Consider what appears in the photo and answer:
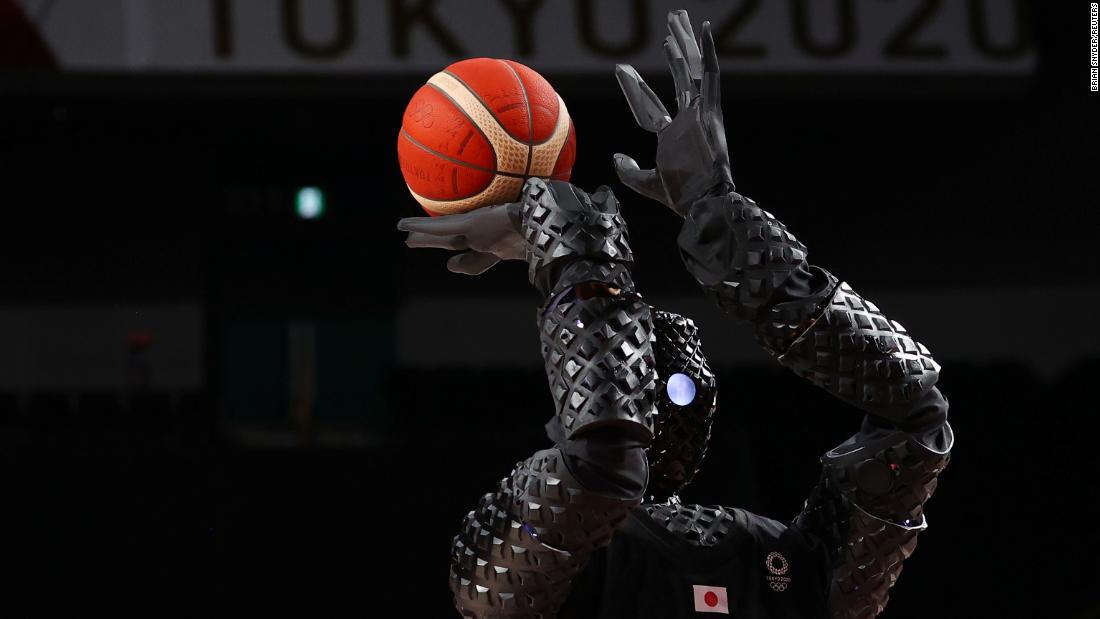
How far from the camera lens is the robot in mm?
1376

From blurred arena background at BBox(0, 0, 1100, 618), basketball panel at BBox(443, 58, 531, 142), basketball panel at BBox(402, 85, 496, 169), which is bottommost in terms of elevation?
blurred arena background at BBox(0, 0, 1100, 618)

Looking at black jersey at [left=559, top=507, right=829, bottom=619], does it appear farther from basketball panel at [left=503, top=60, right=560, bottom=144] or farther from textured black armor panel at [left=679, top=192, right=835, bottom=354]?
basketball panel at [left=503, top=60, right=560, bottom=144]

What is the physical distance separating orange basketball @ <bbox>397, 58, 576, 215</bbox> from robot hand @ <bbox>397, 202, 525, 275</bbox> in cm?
25

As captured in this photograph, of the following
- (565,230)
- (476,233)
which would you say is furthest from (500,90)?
(565,230)

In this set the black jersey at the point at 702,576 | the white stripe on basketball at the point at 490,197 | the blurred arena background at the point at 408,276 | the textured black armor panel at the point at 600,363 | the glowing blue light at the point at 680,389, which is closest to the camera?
the textured black armor panel at the point at 600,363

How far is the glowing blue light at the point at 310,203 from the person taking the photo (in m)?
9.51

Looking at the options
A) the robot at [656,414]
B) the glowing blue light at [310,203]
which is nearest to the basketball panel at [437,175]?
the robot at [656,414]

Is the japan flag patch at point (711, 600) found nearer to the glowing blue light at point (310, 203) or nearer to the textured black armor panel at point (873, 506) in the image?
the textured black armor panel at point (873, 506)

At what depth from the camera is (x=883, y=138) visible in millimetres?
9570

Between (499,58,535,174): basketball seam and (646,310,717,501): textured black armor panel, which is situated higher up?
(499,58,535,174): basketball seam

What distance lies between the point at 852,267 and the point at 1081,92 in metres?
2.24

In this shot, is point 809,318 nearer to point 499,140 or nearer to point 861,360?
point 861,360

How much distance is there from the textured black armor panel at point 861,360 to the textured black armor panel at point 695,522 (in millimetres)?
312

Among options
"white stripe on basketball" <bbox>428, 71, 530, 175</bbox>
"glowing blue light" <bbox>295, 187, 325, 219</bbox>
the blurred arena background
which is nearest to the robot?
"white stripe on basketball" <bbox>428, 71, 530, 175</bbox>
